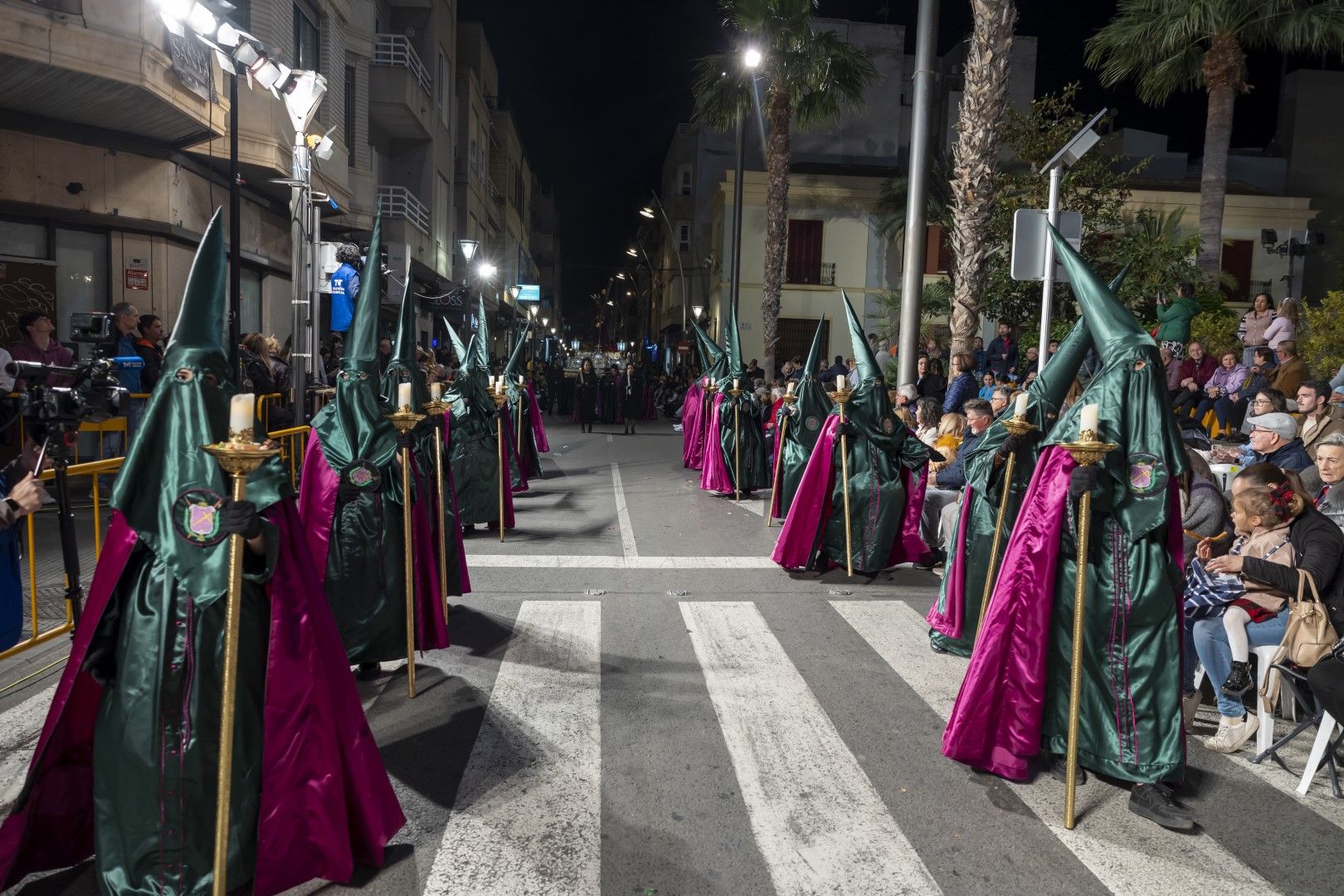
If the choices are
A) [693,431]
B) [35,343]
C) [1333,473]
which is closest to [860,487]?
[1333,473]

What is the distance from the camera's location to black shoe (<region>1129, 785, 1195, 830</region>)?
3863mm

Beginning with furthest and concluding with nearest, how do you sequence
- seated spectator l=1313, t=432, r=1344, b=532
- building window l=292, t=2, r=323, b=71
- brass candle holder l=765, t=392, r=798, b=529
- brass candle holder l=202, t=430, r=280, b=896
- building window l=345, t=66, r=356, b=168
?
building window l=345, t=66, r=356, b=168 < building window l=292, t=2, r=323, b=71 < brass candle holder l=765, t=392, r=798, b=529 < seated spectator l=1313, t=432, r=1344, b=532 < brass candle holder l=202, t=430, r=280, b=896

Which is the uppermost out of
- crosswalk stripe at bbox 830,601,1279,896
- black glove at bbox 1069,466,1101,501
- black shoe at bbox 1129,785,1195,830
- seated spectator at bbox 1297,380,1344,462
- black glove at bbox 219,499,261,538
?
seated spectator at bbox 1297,380,1344,462

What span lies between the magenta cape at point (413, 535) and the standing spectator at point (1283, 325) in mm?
12696

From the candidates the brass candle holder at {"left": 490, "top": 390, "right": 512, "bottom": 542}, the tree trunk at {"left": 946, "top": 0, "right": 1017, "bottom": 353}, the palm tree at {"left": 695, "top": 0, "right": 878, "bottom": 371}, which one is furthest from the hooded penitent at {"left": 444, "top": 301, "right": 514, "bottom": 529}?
the palm tree at {"left": 695, "top": 0, "right": 878, "bottom": 371}

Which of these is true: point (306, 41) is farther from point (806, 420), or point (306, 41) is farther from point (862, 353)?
point (862, 353)

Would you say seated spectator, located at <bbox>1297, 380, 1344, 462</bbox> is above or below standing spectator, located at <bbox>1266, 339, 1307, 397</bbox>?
below

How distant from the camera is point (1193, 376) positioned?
46.7 feet

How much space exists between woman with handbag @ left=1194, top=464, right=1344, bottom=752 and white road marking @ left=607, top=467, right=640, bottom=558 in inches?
211

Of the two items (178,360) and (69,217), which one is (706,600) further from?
(69,217)

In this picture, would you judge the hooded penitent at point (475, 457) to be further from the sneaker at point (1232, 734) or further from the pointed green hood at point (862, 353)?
the sneaker at point (1232, 734)

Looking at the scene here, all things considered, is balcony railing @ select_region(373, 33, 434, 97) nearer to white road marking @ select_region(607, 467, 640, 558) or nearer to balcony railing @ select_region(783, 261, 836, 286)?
white road marking @ select_region(607, 467, 640, 558)

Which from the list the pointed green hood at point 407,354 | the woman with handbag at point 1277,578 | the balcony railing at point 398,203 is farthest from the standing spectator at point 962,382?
the balcony railing at point 398,203

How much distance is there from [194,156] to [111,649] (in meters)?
14.8
